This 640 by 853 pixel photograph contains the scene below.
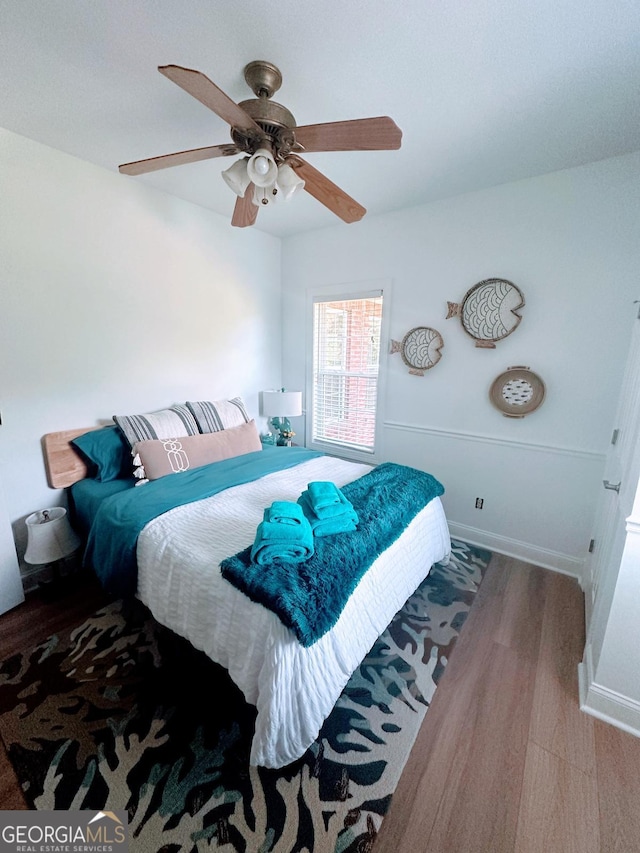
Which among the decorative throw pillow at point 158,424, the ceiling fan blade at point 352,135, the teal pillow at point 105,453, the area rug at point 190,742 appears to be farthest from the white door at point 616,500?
the teal pillow at point 105,453

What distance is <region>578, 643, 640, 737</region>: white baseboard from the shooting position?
1.37 m

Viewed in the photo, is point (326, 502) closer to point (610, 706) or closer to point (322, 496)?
point (322, 496)

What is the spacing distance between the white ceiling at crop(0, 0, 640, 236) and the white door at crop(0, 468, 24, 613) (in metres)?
2.04

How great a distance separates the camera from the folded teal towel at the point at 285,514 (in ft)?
4.52

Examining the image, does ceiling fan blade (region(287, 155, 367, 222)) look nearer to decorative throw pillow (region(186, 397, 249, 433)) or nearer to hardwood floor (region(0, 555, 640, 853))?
decorative throw pillow (region(186, 397, 249, 433))

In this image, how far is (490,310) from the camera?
2.41m

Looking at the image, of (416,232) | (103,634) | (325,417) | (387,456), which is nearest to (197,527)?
(103,634)

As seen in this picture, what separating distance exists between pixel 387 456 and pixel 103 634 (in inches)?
93.5

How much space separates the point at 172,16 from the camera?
46.0 inches

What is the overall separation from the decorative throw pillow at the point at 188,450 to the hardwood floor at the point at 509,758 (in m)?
0.91

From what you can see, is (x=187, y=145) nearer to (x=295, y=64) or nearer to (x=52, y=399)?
(x=295, y=64)

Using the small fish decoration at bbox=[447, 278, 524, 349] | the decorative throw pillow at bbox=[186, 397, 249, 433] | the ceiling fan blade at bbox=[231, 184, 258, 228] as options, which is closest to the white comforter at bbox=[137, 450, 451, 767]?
the decorative throw pillow at bbox=[186, 397, 249, 433]

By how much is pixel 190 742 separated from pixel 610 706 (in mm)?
1728

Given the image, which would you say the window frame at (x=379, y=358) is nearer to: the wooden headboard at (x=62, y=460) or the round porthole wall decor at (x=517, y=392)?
the round porthole wall decor at (x=517, y=392)
